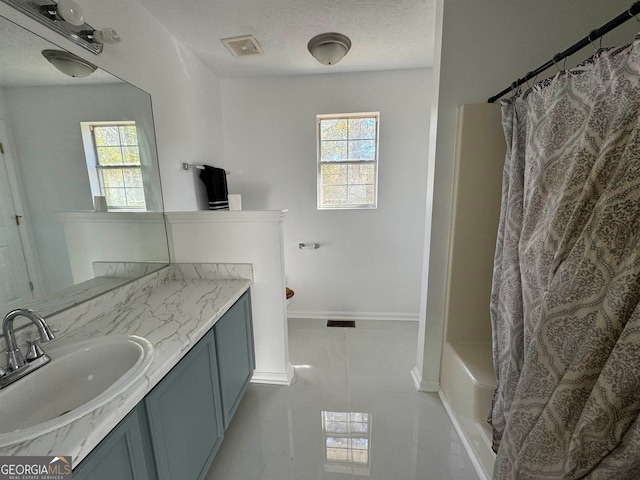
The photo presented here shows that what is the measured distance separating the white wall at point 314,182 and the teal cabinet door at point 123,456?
2.09 m

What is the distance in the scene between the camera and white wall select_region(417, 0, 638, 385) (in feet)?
4.43

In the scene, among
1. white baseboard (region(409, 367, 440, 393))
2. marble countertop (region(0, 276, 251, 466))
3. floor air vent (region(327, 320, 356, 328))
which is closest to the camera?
marble countertop (region(0, 276, 251, 466))

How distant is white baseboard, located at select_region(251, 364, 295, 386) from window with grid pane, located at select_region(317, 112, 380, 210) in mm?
1632

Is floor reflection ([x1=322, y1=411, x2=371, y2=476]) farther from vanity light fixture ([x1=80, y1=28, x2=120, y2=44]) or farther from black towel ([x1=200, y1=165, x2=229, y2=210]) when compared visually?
vanity light fixture ([x1=80, y1=28, x2=120, y2=44])

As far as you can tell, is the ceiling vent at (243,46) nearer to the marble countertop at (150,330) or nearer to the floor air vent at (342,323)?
the marble countertop at (150,330)

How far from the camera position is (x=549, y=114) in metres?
0.96

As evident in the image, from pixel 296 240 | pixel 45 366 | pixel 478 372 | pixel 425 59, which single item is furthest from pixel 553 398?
pixel 425 59

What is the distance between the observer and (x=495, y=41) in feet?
4.61

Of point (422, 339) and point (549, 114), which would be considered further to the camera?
point (422, 339)

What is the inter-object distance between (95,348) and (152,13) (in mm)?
2068

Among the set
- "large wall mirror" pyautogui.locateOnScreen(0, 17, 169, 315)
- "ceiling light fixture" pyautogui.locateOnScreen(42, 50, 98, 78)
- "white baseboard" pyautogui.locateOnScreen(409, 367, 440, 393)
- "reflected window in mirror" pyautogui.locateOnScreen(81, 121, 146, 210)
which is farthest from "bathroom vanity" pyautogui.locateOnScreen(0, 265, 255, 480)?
"white baseboard" pyautogui.locateOnScreen(409, 367, 440, 393)

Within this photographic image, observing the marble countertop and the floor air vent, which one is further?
the floor air vent

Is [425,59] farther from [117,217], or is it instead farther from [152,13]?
[117,217]

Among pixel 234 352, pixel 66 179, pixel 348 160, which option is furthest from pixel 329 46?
pixel 234 352
